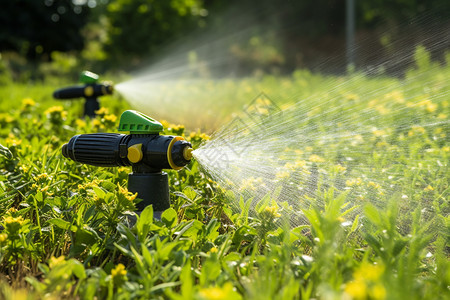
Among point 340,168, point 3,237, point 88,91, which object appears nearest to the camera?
point 3,237

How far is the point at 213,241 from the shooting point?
1290 millimetres

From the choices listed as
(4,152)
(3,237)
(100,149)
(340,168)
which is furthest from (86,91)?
(3,237)

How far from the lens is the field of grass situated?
98 cm

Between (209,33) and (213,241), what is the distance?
50.3ft

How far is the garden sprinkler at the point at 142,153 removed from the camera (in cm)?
134

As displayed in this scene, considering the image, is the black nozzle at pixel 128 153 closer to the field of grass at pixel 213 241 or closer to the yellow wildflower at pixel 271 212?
the field of grass at pixel 213 241

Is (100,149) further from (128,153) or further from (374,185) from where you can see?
(374,185)

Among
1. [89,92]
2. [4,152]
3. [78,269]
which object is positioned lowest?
[78,269]

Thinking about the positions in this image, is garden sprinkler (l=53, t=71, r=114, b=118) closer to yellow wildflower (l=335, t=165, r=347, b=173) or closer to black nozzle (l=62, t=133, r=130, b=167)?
black nozzle (l=62, t=133, r=130, b=167)

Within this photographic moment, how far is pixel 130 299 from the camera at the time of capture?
97cm

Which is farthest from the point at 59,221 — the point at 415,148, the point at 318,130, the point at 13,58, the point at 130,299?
the point at 13,58

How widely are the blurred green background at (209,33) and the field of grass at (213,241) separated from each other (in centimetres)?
527

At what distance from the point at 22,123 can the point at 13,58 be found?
13.6 meters

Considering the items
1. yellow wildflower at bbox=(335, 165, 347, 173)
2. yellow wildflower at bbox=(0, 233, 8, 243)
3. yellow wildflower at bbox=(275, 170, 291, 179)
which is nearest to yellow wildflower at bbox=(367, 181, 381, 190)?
yellow wildflower at bbox=(335, 165, 347, 173)
